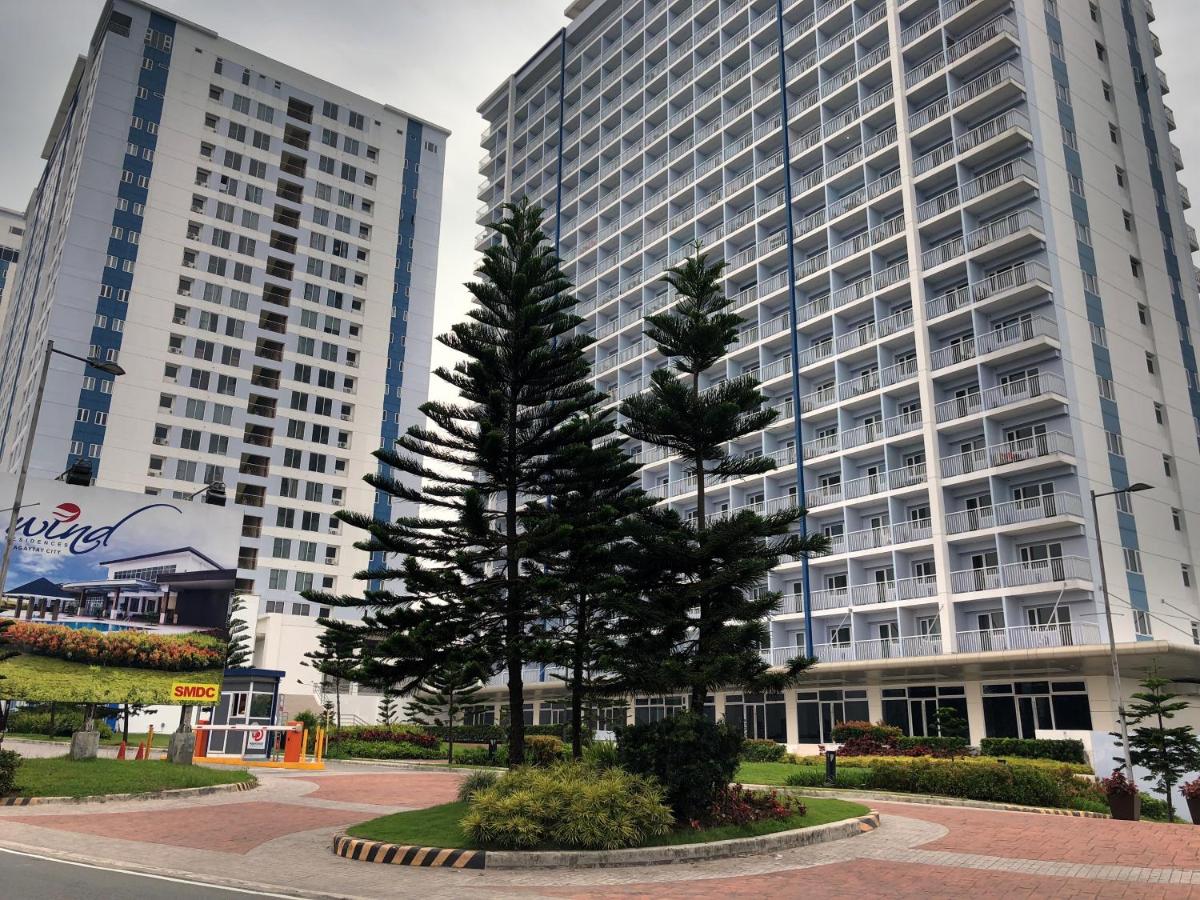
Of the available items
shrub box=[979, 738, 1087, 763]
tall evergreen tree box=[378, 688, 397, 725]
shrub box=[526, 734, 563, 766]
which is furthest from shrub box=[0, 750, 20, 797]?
tall evergreen tree box=[378, 688, 397, 725]

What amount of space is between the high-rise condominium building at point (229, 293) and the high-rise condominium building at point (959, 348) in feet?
87.0

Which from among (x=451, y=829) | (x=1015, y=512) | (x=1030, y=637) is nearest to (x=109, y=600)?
(x=451, y=829)

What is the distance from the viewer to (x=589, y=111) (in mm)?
67688

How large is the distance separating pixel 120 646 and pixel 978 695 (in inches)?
1165

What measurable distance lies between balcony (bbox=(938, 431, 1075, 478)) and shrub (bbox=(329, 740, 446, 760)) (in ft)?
77.3

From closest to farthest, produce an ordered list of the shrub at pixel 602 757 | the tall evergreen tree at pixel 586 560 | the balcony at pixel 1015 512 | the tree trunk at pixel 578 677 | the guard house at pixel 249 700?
the shrub at pixel 602 757 < the tall evergreen tree at pixel 586 560 < the tree trunk at pixel 578 677 < the balcony at pixel 1015 512 < the guard house at pixel 249 700

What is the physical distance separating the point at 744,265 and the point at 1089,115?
1752 cm

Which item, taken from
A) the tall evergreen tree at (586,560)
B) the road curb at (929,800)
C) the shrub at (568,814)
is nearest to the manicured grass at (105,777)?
the tall evergreen tree at (586,560)

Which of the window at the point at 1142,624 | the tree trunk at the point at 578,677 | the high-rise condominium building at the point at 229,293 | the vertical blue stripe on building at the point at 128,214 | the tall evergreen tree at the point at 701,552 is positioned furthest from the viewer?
the high-rise condominium building at the point at 229,293

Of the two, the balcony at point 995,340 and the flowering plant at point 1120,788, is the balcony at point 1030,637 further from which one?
the flowering plant at point 1120,788

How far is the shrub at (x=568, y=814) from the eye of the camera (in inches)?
484

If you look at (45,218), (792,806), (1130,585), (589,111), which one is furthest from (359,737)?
(45,218)

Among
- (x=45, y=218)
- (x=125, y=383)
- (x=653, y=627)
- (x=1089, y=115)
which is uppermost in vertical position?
(x=45, y=218)

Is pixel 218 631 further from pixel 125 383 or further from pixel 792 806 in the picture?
pixel 125 383
